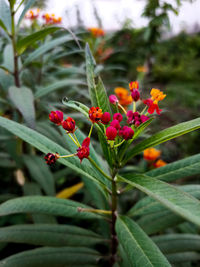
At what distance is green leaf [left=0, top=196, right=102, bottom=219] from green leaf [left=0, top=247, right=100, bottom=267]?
0.21m

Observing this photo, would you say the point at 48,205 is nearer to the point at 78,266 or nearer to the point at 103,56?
the point at 78,266

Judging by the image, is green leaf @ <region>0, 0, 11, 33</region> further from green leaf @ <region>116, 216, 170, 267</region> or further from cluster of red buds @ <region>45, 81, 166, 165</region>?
green leaf @ <region>116, 216, 170, 267</region>

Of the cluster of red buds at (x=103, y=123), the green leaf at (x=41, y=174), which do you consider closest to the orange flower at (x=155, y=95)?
the cluster of red buds at (x=103, y=123)

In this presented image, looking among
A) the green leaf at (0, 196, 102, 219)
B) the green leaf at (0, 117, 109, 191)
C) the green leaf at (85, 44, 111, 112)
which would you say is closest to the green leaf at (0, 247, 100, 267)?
the green leaf at (0, 196, 102, 219)

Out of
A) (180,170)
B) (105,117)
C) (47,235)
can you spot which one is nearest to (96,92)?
(105,117)

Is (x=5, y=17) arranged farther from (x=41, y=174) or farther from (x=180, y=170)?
(x=180, y=170)

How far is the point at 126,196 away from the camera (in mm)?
1521

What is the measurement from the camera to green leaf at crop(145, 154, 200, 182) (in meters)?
0.69

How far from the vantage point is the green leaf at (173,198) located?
1.29 ft

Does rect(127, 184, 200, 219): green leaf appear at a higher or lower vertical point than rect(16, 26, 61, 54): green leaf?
lower

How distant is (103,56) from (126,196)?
1.15m

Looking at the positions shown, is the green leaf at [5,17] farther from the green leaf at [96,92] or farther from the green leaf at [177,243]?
the green leaf at [177,243]

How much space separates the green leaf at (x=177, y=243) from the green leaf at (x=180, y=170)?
35 cm

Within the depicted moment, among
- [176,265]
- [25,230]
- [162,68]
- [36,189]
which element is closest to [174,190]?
[25,230]
